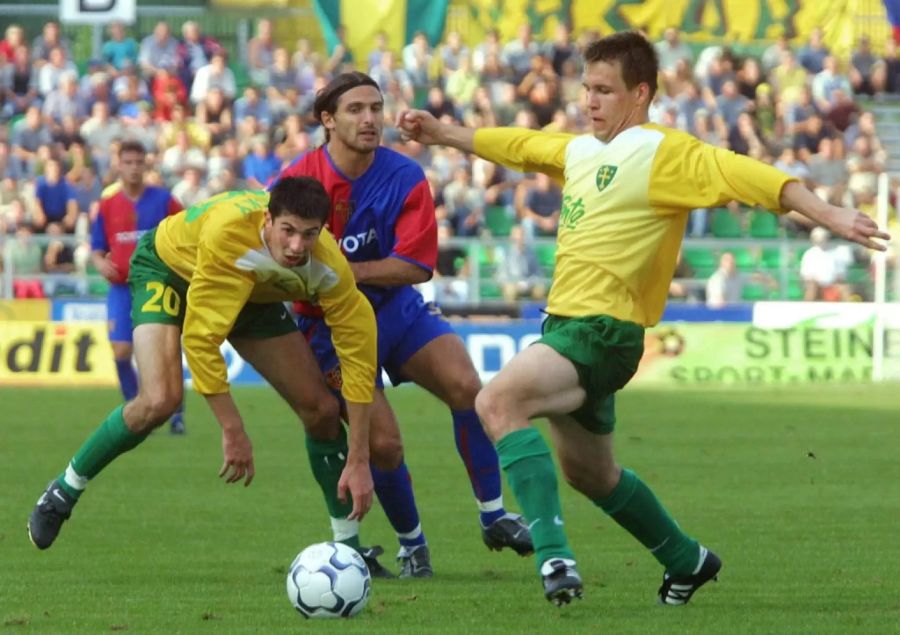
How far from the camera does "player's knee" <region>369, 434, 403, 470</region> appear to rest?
8.45 m

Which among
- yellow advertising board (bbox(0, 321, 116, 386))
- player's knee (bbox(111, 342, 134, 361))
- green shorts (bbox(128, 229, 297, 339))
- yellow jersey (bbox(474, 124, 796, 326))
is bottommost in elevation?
yellow advertising board (bbox(0, 321, 116, 386))

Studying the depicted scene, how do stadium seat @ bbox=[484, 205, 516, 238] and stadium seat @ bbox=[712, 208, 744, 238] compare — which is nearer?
stadium seat @ bbox=[484, 205, 516, 238]

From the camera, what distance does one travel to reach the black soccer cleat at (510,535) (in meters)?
8.52

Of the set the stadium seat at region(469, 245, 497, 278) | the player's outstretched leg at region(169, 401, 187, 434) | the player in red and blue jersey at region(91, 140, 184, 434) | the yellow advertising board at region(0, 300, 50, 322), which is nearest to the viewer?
the player in red and blue jersey at region(91, 140, 184, 434)

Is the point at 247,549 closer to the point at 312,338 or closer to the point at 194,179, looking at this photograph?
the point at 312,338

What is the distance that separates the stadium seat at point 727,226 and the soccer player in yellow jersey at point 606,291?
19.2 meters

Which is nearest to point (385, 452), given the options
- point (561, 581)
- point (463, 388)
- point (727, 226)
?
point (463, 388)

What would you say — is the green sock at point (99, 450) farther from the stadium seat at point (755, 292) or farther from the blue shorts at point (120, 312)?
the stadium seat at point (755, 292)

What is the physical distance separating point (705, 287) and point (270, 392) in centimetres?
607

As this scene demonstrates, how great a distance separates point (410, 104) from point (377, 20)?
2.68 metres

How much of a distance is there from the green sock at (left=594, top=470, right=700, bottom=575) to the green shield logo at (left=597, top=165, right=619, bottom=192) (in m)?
1.11

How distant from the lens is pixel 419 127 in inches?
308

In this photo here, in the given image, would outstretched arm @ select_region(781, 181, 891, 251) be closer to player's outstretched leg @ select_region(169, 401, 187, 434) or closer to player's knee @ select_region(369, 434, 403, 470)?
player's knee @ select_region(369, 434, 403, 470)

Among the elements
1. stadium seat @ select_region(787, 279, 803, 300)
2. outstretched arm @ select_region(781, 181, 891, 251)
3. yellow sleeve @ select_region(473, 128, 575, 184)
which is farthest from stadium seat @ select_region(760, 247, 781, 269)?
outstretched arm @ select_region(781, 181, 891, 251)
